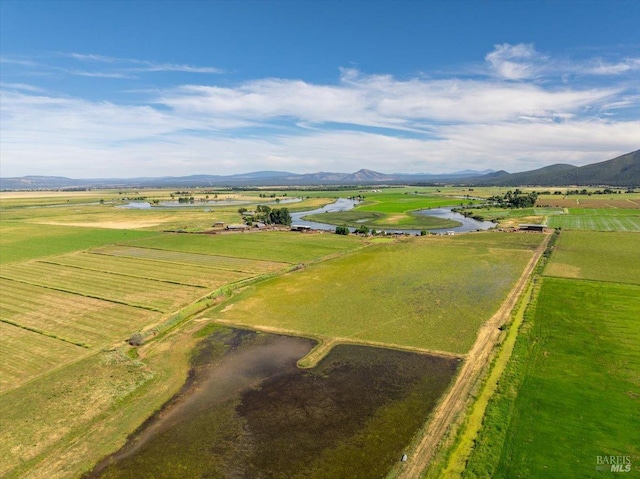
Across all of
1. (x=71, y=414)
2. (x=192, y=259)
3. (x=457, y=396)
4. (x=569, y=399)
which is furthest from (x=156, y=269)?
(x=569, y=399)

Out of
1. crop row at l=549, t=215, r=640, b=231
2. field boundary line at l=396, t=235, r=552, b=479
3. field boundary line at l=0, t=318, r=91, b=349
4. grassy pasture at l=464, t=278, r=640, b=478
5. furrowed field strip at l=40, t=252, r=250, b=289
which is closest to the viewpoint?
grassy pasture at l=464, t=278, r=640, b=478

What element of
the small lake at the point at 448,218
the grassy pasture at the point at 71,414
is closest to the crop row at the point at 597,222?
the small lake at the point at 448,218

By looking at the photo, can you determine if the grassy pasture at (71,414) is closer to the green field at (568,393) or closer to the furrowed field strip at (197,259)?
the green field at (568,393)

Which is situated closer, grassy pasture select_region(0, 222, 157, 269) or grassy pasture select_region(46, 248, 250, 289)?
grassy pasture select_region(46, 248, 250, 289)

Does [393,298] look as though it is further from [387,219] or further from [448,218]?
[448,218]

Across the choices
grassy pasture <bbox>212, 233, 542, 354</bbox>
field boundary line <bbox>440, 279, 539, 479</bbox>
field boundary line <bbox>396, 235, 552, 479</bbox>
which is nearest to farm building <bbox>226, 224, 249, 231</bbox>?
grassy pasture <bbox>212, 233, 542, 354</bbox>

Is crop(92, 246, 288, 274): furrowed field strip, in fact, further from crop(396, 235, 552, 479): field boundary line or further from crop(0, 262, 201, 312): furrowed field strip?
crop(396, 235, 552, 479): field boundary line

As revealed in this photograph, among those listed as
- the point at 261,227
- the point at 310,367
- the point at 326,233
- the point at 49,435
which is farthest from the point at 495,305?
the point at 261,227
